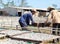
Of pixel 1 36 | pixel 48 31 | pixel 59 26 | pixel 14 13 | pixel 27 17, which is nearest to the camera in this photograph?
pixel 1 36

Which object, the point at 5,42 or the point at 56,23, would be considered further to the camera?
the point at 56,23

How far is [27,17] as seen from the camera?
805 cm

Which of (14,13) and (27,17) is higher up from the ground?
(27,17)

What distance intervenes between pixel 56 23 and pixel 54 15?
0.38 m

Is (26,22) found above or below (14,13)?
above

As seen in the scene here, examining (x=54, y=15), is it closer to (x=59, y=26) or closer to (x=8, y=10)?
(x=59, y=26)

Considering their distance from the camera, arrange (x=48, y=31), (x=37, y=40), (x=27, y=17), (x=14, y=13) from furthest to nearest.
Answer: (x=14, y=13), (x=27, y=17), (x=48, y=31), (x=37, y=40)

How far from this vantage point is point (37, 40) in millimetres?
4414

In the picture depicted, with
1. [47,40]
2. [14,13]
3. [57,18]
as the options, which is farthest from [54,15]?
[14,13]

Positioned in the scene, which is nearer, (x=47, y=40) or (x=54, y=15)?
(x=47, y=40)

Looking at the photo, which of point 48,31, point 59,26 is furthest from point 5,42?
point 59,26

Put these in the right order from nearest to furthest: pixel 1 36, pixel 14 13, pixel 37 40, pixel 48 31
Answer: pixel 37 40 < pixel 1 36 < pixel 48 31 < pixel 14 13

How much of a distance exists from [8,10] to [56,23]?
19698mm

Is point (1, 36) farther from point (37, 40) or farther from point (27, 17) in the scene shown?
point (27, 17)
